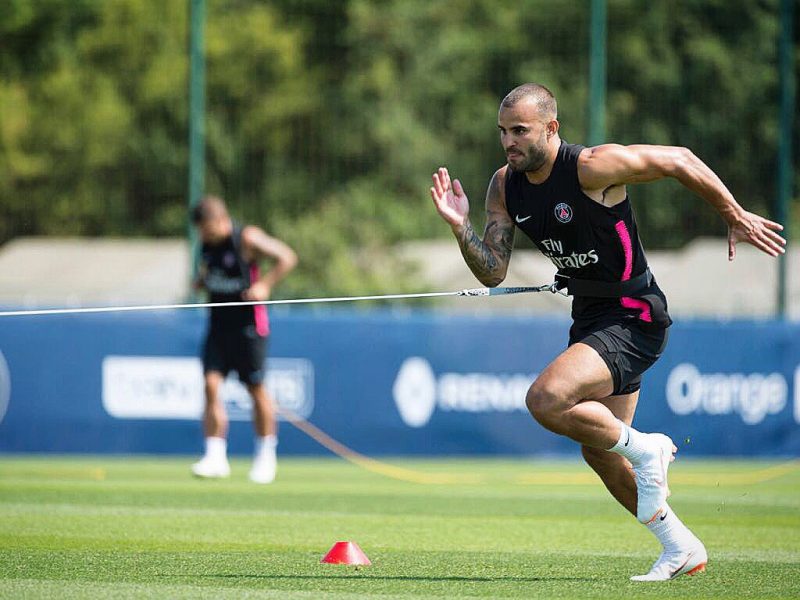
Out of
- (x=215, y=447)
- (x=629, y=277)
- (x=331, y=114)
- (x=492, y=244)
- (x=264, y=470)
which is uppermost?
(x=331, y=114)

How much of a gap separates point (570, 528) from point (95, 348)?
6.89 m

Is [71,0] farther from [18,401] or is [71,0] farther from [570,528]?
[570,528]

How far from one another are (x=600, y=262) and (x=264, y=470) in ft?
18.3

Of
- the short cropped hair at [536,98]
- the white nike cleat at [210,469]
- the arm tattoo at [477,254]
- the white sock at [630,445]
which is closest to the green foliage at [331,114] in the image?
the white nike cleat at [210,469]

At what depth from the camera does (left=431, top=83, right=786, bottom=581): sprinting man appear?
6461 mm

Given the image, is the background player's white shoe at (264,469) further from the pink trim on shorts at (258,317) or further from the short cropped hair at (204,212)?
the short cropped hair at (204,212)

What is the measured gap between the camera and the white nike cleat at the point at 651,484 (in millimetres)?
6512

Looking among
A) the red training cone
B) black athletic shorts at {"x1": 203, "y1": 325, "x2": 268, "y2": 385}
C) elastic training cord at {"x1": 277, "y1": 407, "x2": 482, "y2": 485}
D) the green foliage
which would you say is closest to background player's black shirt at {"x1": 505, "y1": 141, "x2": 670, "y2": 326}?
the red training cone

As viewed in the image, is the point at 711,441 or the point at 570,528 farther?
the point at 711,441

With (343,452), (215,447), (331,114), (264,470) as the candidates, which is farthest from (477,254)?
(331,114)

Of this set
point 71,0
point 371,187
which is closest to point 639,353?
point 71,0

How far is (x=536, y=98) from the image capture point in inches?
264

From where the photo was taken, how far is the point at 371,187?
26.7 meters

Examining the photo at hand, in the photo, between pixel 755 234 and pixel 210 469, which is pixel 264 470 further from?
pixel 755 234
